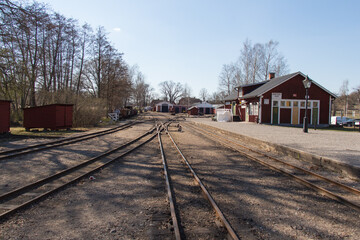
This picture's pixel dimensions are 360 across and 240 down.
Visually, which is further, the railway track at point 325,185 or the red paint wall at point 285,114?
the red paint wall at point 285,114

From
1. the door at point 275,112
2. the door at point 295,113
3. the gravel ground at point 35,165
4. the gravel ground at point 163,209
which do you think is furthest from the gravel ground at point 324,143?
the door at point 295,113

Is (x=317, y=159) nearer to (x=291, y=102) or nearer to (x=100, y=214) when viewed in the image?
(x=100, y=214)

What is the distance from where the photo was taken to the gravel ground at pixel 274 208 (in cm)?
345

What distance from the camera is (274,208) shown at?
14.1 feet

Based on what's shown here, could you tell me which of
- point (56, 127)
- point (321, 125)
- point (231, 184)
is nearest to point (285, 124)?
point (321, 125)

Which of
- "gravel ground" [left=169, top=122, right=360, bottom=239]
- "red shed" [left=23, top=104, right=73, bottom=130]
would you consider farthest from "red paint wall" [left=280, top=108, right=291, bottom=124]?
"gravel ground" [left=169, top=122, right=360, bottom=239]

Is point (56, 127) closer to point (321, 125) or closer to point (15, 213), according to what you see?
point (15, 213)

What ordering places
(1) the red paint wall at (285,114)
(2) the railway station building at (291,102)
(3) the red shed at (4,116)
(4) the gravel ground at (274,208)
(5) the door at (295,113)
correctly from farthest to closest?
(5) the door at (295,113), (1) the red paint wall at (285,114), (2) the railway station building at (291,102), (3) the red shed at (4,116), (4) the gravel ground at (274,208)

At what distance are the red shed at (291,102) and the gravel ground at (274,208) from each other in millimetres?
21277

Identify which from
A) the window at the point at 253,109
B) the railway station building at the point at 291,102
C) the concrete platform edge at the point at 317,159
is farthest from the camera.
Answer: the window at the point at 253,109

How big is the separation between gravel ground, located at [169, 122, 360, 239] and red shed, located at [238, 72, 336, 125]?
21277mm

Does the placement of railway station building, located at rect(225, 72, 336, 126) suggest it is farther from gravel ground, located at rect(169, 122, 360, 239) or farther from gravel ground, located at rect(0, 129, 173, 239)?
gravel ground, located at rect(0, 129, 173, 239)

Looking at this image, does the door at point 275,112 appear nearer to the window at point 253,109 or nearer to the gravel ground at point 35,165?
the window at point 253,109

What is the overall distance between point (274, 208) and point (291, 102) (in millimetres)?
25481
